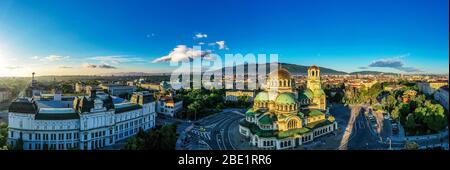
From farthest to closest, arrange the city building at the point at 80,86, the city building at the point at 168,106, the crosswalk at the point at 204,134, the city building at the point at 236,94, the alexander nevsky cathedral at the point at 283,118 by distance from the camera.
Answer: the city building at the point at 236,94 < the city building at the point at 168,106 < the city building at the point at 80,86 < the crosswalk at the point at 204,134 < the alexander nevsky cathedral at the point at 283,118

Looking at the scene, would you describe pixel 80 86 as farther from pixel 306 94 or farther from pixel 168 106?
pixel 306 94

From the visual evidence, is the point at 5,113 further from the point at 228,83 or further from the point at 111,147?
the point at 228,83

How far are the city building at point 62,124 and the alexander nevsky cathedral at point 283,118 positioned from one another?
4.16 metres

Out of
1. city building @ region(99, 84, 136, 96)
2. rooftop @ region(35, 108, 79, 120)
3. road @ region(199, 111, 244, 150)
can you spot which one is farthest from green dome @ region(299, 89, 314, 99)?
rooftop @ region(35, 108, 79, 120)

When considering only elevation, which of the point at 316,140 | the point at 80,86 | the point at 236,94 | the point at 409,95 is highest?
the point at 80,86

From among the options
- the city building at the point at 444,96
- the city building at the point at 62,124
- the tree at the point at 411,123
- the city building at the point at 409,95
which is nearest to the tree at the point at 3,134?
the city building at the point at 62,124

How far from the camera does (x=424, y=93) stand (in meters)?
13.4

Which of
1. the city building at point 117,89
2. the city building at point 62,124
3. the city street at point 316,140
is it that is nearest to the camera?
the city building at point 62,124

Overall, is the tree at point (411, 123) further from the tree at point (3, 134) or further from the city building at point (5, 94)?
the city building at point (5, 94)

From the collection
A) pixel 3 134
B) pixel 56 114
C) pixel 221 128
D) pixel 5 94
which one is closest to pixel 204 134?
pixel 221 128

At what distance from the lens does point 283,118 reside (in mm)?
8977

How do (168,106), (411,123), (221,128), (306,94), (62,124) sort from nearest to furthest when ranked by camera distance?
(62,124) < (411,123) < (221,128) < (306,94) < (168,106)

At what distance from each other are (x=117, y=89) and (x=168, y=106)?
7.18 feet

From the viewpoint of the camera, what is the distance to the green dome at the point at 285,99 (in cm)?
946
